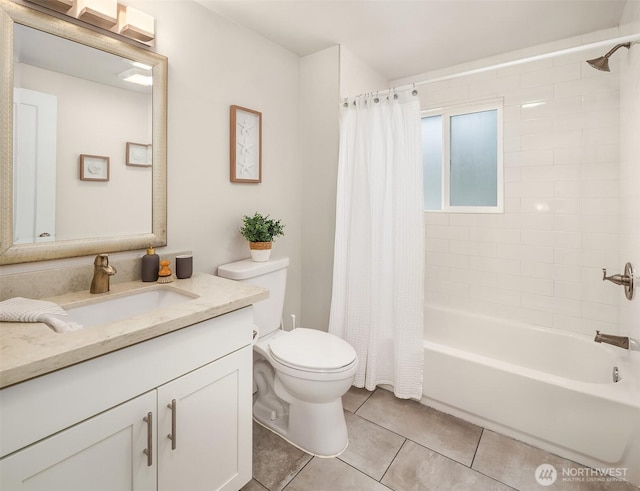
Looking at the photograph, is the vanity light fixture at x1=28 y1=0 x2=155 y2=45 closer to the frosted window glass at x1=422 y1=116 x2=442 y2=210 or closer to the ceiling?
the ceiling

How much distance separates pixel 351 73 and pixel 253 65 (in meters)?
0.71

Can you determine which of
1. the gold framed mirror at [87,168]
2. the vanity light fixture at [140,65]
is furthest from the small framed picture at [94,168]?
the vanity light fixture at [140,65]

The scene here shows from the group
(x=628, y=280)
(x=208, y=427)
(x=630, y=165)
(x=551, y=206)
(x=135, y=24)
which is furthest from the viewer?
(x=551, y=206)

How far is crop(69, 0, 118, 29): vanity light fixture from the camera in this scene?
136cm

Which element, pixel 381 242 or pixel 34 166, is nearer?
pixel 34 166

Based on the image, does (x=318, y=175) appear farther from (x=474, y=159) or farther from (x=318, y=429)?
(x=318, y=429)

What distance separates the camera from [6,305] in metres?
1.09

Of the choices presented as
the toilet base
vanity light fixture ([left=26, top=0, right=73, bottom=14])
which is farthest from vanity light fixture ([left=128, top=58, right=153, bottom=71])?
the toilet base

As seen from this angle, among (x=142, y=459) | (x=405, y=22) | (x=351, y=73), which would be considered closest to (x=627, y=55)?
(x=405, y=22)

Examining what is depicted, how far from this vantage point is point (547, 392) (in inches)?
67.0

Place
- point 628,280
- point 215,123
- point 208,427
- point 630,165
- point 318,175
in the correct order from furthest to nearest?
point 318,175, point 215,123, point 630,165, point 628,280, point 208,427

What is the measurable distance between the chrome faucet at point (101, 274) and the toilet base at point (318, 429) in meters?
1.10

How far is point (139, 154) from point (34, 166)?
0.41m

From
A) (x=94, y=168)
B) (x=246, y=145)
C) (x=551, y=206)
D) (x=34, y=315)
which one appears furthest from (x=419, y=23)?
(x=34, y=315)
